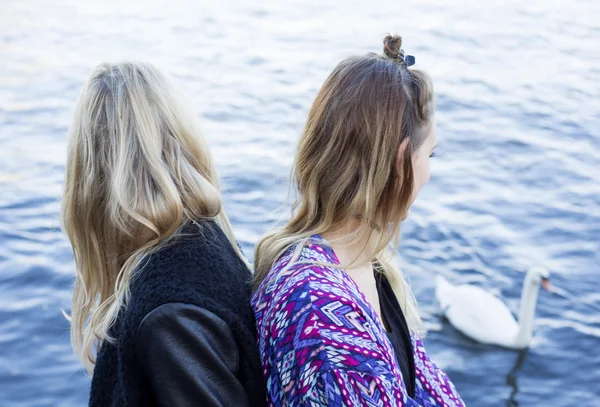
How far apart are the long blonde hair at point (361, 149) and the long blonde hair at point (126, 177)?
0.83 feet

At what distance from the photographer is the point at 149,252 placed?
6.55ft

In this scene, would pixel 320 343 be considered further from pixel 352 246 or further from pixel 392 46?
pixel 392 46

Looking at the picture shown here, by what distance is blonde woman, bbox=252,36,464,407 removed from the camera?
5.77 feet

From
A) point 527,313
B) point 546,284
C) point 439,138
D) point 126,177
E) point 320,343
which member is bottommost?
point 527,313

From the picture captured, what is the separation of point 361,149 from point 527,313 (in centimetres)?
416

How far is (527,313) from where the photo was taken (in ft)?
19.1

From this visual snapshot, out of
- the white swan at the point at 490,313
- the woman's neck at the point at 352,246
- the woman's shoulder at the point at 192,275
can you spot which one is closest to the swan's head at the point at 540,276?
the white swan at the point at 490,313

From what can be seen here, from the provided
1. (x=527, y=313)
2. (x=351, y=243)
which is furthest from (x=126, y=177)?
(x=527, y=313)

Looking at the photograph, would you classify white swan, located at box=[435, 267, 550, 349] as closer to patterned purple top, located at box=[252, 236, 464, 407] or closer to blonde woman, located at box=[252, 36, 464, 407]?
blonde woman, located at box=[252, 36, 464, 407]

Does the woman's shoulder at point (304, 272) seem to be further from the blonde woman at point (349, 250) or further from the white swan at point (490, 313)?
the white swan at point (490, 313)

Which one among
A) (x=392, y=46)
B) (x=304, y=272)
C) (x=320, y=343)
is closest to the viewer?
(x=320, y=343)

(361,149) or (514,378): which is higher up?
(361,149)

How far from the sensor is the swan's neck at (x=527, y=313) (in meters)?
5.81

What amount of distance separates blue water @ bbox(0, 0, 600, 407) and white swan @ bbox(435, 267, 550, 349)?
4.3 inches
